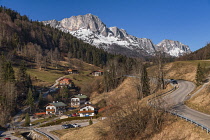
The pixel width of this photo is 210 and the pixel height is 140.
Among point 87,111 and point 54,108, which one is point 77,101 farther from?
point 87,111

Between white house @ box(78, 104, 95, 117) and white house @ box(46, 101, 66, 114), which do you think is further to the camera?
white house @ box(46, 101, 66, 114)

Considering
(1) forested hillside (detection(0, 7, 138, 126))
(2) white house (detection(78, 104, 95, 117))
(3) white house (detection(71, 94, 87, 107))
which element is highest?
(1) forested hillside (detection(0, 7, 138, 126))

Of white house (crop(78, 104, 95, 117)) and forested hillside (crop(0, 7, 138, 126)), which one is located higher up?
forested hillside (crop(0, 7, 138, 126))

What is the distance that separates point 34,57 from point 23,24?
64.6 metres

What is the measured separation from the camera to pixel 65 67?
455ft

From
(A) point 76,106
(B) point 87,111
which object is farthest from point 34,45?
(B) point 87,111

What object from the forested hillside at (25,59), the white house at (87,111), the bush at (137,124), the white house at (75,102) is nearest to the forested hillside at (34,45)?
the forested hillside at (25,59)

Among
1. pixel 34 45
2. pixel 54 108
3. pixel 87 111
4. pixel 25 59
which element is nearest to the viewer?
pixel 87 111

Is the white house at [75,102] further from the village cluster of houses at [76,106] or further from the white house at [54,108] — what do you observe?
the white house at [54,108]

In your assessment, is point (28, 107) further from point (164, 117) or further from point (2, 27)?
point (2, 27)

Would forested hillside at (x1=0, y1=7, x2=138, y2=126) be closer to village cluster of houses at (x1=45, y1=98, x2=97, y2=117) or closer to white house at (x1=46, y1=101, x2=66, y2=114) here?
white house at (x1=46, y1=101, x2=66, y2=114)

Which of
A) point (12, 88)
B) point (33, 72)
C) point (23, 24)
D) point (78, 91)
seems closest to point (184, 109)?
point (12, 88)

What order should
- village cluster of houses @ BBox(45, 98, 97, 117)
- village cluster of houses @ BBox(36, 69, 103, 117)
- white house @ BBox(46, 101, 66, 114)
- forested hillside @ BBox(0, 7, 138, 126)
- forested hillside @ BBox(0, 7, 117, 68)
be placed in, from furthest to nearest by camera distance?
forested hillside @ BBox(0, 7, 117, 68)
white house @ BBox(46, 101, 66, 114)
forested hillside @ BBox(0, 7, 138, 126)
village cluster of houses @ BBox(36, 69, 103, 117)
village cluster of houses @ BBox(45, 98, 97, 117)

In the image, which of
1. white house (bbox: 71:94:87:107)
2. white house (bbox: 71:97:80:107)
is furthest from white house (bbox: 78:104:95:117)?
white house (bbox: 71:97:80:107)
